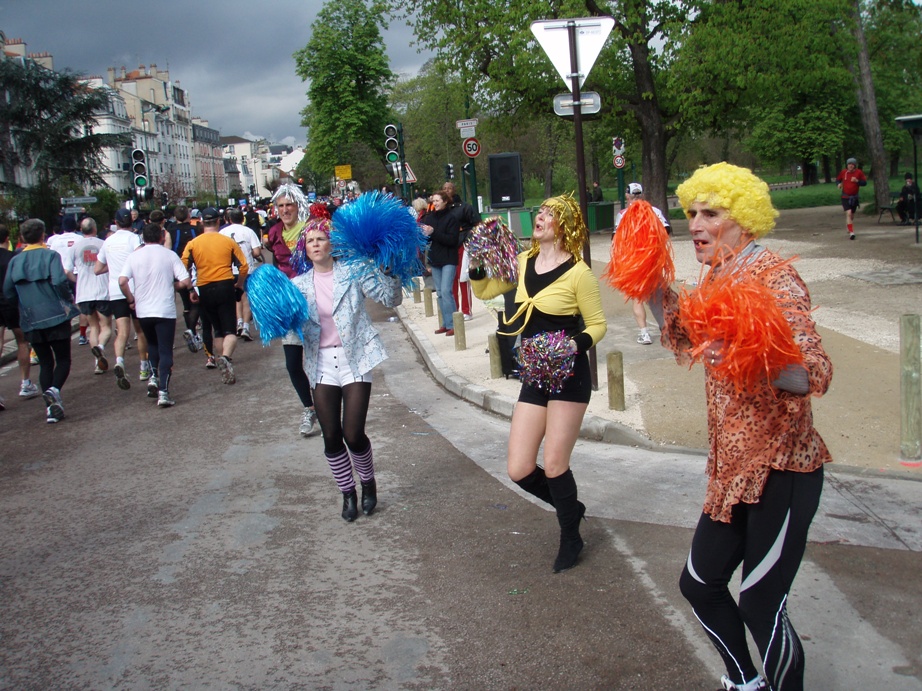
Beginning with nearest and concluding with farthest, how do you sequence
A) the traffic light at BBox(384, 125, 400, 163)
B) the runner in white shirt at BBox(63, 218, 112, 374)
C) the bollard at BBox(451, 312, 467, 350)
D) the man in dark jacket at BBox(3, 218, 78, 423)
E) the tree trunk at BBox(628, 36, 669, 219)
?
the man in dark jacket at BBox(3, 218, 78, 423)
the bollard at BBox(451, 312, 467, 350)
the runner in white shirt at BBox(63, 218, 112, 374)
the traffic light at BBox(384, 125, 400, 163)
the tree trunk at BBox(628, 36, 669, 219)

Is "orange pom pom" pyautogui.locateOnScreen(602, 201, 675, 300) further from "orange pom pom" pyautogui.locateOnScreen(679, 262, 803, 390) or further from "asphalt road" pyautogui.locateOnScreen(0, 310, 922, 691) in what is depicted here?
"asphalt road" pyautogui.locateOnScreen(0, 310, 922, 691)

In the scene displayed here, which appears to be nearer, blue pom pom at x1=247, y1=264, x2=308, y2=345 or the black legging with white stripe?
the black legging with white stripe

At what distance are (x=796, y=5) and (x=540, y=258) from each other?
2104 cm

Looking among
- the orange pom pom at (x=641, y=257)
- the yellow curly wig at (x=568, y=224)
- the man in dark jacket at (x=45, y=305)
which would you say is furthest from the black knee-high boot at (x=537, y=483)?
the man in dark jacket at (x=45, y=305)

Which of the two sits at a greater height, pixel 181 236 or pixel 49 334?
pixel 181 236

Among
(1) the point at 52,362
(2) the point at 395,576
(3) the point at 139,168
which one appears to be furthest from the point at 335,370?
(3) the point at 139,168

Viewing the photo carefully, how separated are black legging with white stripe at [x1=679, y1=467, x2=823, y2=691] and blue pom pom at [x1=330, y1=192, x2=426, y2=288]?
294 cm

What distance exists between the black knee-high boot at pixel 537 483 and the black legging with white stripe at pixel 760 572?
1597mm

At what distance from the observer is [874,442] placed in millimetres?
6348

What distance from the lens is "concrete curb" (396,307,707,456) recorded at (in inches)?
273

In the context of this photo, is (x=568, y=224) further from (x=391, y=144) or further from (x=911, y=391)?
(x=391, y=144)

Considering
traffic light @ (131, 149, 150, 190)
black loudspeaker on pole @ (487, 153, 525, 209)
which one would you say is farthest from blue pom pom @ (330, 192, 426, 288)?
traffic light @ (131, 149, 150, 190)

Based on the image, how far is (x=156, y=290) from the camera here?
9406 millimetres

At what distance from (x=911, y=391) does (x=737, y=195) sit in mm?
3732
